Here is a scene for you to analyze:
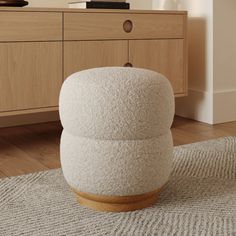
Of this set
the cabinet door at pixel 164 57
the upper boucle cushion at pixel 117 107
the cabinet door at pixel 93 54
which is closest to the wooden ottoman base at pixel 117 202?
the upper boucle cushion at pixel 117 107

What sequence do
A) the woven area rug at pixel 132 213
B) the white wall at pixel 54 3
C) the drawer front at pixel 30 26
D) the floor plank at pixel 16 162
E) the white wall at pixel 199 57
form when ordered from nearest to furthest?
the woven area rug at pixel 132 213, the floor plank at pixel 16 162, the drawer front at pixel 30 26, the white wall at pixel 54 3, the white wall at pixel 199 57

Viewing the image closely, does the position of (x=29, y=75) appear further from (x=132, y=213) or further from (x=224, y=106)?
(x=224, y=106)

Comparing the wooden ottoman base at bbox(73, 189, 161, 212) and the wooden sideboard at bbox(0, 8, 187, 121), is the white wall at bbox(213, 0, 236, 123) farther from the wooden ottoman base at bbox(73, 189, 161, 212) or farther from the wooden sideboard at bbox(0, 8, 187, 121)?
the wooden ottoman base at bbox(73, 189, 161, 212)

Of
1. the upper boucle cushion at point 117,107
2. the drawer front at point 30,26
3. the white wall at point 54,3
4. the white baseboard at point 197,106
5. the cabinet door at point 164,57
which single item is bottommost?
the white baseboard at point 197,106

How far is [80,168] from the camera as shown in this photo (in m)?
1.36

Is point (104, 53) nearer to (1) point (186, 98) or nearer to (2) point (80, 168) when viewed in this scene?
(1) point (186, 98)

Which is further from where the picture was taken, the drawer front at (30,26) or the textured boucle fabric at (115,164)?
the drawer front at (30,26)

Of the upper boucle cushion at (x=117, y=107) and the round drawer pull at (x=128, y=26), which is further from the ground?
the round drawer pull at (x=128, y=26)

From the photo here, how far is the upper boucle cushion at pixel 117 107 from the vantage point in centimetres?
131

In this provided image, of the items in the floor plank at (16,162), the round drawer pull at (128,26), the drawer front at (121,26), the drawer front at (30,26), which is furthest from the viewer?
the round drawer pull at (128,26)

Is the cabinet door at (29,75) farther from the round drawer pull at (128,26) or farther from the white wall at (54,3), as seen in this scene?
the white wall at (54,3)

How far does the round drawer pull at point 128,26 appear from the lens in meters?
2.40

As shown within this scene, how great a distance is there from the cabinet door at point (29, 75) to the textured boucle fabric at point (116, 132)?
30.6 inches

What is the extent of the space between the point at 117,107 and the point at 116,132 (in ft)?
0.23
